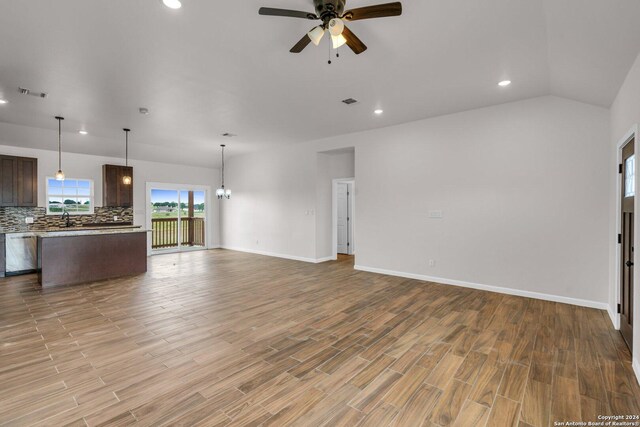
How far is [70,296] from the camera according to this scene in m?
4.61

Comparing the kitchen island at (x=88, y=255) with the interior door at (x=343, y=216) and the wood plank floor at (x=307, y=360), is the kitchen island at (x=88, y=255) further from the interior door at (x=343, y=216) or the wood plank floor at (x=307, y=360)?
the interior door at (x=343, y=216)

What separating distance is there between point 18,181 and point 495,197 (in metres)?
9.60

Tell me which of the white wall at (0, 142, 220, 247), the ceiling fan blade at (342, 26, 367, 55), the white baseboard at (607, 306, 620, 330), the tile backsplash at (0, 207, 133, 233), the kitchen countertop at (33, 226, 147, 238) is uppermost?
the ceiling fan blade at (342, 26, 367, 55)

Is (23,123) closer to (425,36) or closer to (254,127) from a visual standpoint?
(254,127)

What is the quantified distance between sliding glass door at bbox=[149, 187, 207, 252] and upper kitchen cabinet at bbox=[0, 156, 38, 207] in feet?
8.45

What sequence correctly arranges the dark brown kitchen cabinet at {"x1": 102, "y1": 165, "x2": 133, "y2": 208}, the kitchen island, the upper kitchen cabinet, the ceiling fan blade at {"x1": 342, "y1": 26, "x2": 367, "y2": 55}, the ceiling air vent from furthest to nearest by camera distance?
the dark brown kitchen cabinet at {"x1": 102, "y1": 165, "x2": 133, "y2": 208} < the upper kitchen cabinet < the kitchen island < the ceiling air vent < the ceiling fan blade at {"x1": 342, "y1": 26, "x2": 367, "y2": 55}

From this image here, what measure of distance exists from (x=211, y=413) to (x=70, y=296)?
414cm

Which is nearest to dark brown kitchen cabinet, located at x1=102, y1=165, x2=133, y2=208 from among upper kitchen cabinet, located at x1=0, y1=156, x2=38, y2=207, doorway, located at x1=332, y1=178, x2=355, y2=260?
upper kitchen cabinet, located at x1=0, y1=156, x2=38, y2=207

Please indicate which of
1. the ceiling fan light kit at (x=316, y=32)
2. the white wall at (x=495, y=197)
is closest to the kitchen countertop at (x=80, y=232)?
the white wall at (x=495, y=197)

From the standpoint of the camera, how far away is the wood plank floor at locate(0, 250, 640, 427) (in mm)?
2016

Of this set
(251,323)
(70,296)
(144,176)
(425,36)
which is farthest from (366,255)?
(144,176)

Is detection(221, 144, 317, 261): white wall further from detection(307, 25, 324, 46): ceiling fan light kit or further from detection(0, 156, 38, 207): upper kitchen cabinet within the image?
detection(307, 25, 324, 46): ceiling fan light kit

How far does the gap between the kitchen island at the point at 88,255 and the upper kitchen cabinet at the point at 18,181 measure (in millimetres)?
1293

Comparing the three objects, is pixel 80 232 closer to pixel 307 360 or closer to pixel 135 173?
pixel 135 173
